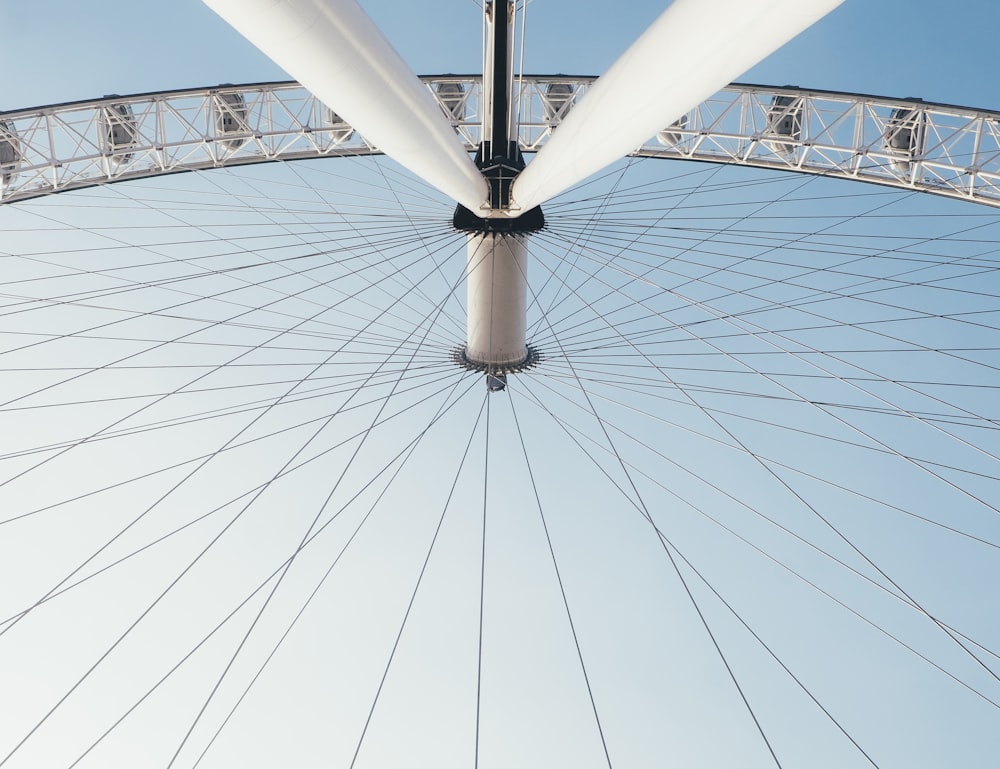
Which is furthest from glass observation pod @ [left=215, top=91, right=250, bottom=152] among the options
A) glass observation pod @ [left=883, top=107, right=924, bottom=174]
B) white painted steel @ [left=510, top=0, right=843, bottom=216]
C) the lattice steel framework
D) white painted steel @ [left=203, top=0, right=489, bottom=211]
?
glass observation pod @ [left=883, top=107, right=924, bottom=174]

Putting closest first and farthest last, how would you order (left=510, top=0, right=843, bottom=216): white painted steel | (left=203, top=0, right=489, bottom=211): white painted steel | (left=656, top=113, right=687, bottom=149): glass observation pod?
(left=510, top=0, right=843, bottom=216): white painted steel → (left=203, top=0, right=489, bottom=211): white painted steel → (left=656, top=113, right=687, bottom=149): glass observation pod

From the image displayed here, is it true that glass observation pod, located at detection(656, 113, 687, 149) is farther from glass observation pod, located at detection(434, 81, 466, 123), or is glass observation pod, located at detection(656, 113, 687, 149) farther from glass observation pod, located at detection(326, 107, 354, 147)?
glass observation pod, located at detection(326, 107, 354, 147)

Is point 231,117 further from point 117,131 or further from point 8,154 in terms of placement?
point 8,154

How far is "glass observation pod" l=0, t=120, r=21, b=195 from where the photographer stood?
13.5 metres

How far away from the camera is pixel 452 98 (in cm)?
1582

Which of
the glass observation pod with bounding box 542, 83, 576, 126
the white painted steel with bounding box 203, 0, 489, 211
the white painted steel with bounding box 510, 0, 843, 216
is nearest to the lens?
the white painted steel with bounding box 510, 0, 843, 216

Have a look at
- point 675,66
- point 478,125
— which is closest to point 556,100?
point 478,125

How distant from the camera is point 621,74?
13.8ft

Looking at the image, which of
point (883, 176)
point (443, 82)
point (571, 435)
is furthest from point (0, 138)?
point (883, 176)

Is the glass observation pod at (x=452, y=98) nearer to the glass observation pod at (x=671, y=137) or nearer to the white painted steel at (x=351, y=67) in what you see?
the glass observation pod at (x=671, y=137)

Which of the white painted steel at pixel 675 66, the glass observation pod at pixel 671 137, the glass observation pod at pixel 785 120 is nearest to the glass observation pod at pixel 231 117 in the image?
the glass observation pod at pixel 671 137

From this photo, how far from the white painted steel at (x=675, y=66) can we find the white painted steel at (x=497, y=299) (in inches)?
214

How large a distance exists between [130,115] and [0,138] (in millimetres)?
2337

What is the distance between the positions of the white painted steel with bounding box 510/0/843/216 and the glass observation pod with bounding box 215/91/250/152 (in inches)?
465
